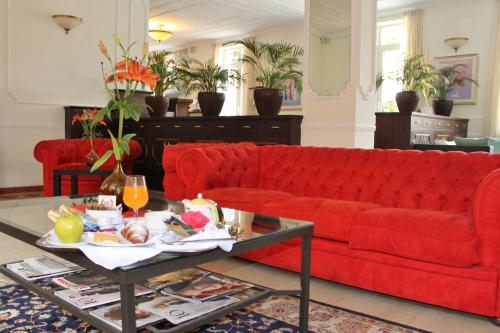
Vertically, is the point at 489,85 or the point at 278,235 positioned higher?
the point at 489,85

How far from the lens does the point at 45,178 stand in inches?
213

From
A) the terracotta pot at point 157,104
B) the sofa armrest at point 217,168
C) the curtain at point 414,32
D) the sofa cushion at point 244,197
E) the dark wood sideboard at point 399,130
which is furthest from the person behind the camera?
the curtain at point 414,32

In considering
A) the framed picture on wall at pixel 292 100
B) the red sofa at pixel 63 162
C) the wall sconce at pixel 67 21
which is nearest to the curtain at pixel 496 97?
the framed picture on wall at pixel 292 100

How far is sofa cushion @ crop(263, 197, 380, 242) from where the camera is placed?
2678mm

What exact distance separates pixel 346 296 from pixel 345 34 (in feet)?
12.3

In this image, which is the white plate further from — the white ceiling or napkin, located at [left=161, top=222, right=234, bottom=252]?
the white ceiling

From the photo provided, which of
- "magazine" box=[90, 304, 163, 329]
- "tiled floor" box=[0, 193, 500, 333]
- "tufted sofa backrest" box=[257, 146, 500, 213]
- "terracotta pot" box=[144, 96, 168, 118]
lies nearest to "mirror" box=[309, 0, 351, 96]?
"tufted sofa backrest" box=[257, 146, 500, 213]

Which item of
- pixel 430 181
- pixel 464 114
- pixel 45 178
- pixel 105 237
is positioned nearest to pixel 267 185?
pixel 430 181

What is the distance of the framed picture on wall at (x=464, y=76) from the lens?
29.8 feet

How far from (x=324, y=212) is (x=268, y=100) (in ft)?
11.0

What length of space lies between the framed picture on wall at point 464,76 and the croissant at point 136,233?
8881mm

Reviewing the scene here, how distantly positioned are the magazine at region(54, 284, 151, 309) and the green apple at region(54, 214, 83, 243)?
30 centimetres

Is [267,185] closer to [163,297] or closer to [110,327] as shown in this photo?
[163,297]

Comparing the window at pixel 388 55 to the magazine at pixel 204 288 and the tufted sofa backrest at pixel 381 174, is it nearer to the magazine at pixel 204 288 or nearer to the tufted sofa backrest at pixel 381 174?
the tufted sofa backrest at pixel 381 174
